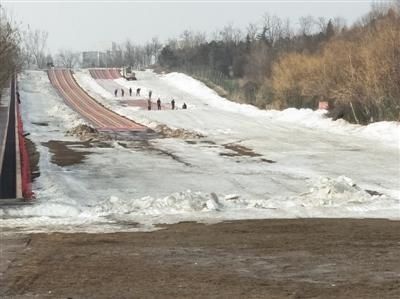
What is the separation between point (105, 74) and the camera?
4151 inches

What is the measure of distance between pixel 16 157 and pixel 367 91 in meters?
23.6

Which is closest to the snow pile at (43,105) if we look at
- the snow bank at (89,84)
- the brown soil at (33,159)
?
the snow bank at (89,84)

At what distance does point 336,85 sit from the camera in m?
45.8

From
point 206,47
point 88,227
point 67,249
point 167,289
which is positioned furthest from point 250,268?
point 206,47

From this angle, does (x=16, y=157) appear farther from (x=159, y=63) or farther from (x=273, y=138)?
(x=159, y=63)

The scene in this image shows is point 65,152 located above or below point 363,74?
below

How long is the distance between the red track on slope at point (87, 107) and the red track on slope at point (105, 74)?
13.3ft

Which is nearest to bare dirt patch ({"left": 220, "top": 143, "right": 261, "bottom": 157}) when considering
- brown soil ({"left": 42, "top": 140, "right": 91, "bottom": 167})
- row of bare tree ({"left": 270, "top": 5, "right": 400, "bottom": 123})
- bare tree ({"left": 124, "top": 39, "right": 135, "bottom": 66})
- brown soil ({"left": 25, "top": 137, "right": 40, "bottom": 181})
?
brown soil ({"left": 42, "top": 140, "right": 91, "bottom": 167})

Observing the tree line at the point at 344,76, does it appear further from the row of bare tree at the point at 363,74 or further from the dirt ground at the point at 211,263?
the dirt ground at the point at 211,263

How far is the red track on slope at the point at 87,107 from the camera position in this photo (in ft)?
150

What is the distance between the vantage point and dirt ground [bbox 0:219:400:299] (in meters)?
7.03

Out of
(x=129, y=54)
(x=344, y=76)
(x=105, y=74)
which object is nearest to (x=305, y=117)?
(x=344, y=76)

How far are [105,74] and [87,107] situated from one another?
143ft

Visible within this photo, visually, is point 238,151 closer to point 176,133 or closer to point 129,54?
point 176,133
